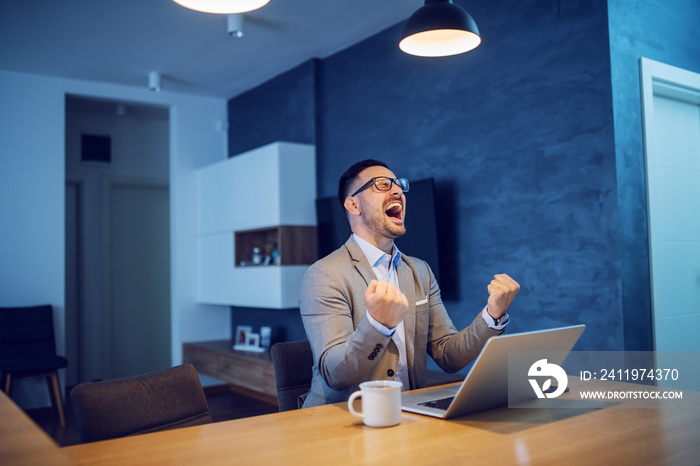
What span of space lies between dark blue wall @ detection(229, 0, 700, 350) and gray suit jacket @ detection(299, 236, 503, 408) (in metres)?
1.24

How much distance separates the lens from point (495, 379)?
1.29 m

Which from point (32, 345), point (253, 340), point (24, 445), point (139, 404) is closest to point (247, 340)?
point (253, 340)

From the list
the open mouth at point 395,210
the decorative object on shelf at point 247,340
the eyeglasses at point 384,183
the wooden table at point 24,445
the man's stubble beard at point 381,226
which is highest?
the eyeglasses at point 384,183

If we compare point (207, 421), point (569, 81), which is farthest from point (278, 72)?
point (207, 421)

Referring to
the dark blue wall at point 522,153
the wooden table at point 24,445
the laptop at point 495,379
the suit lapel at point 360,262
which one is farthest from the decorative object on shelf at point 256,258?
the wooden table at point 24,445

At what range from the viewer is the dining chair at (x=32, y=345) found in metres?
4.55

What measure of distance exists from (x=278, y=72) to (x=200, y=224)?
1.65 meters

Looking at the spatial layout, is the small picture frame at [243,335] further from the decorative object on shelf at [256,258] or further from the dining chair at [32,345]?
the dining chair at [32,345]

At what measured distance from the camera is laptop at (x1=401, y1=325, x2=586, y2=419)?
47.7 inches

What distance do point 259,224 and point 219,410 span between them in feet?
5.16

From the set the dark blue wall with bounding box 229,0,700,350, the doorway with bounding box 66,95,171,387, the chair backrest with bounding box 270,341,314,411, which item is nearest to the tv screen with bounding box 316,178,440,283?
the dark blue wall with bounding box 229,0,700,350

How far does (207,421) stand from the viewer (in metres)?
1.51

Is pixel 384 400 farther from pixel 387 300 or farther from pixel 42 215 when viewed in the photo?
pixel 42 215

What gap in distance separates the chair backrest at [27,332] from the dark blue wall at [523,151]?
9.61 feet
